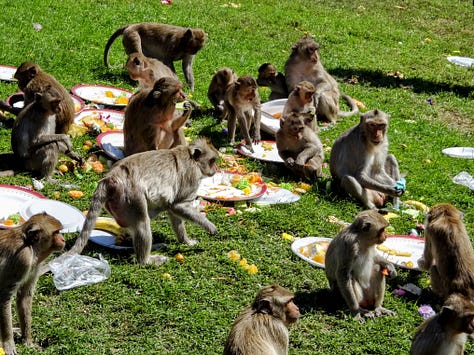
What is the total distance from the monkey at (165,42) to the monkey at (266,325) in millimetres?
9547

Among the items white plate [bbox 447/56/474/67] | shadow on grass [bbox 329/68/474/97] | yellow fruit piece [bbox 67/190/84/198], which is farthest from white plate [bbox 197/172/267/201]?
white plate [bbox 447/56/474/67]

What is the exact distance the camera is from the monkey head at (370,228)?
8.79 m

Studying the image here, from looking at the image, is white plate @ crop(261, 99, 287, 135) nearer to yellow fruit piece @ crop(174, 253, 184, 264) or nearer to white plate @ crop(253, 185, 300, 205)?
white plate @ crop(253, 185, 300, 205)

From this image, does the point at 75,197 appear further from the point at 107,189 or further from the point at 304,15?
the point at 304,15

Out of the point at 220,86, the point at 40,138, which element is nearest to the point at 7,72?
the point at 220,86

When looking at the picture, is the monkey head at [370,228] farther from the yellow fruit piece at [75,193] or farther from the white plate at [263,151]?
the white plate at [263,151]

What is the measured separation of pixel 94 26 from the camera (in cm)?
1888

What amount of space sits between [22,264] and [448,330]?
12.5 ft

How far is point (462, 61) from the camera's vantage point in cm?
2128

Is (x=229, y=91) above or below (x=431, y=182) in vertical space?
above

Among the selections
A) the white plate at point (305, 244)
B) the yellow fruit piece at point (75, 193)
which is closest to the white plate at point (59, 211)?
the yellow fruit piece at point (75, 193)

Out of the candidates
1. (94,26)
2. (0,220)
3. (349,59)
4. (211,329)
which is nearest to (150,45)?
(94,26)

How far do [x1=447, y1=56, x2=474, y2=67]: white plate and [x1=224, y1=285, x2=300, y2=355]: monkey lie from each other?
15210 mm

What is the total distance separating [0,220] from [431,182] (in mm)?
6757
